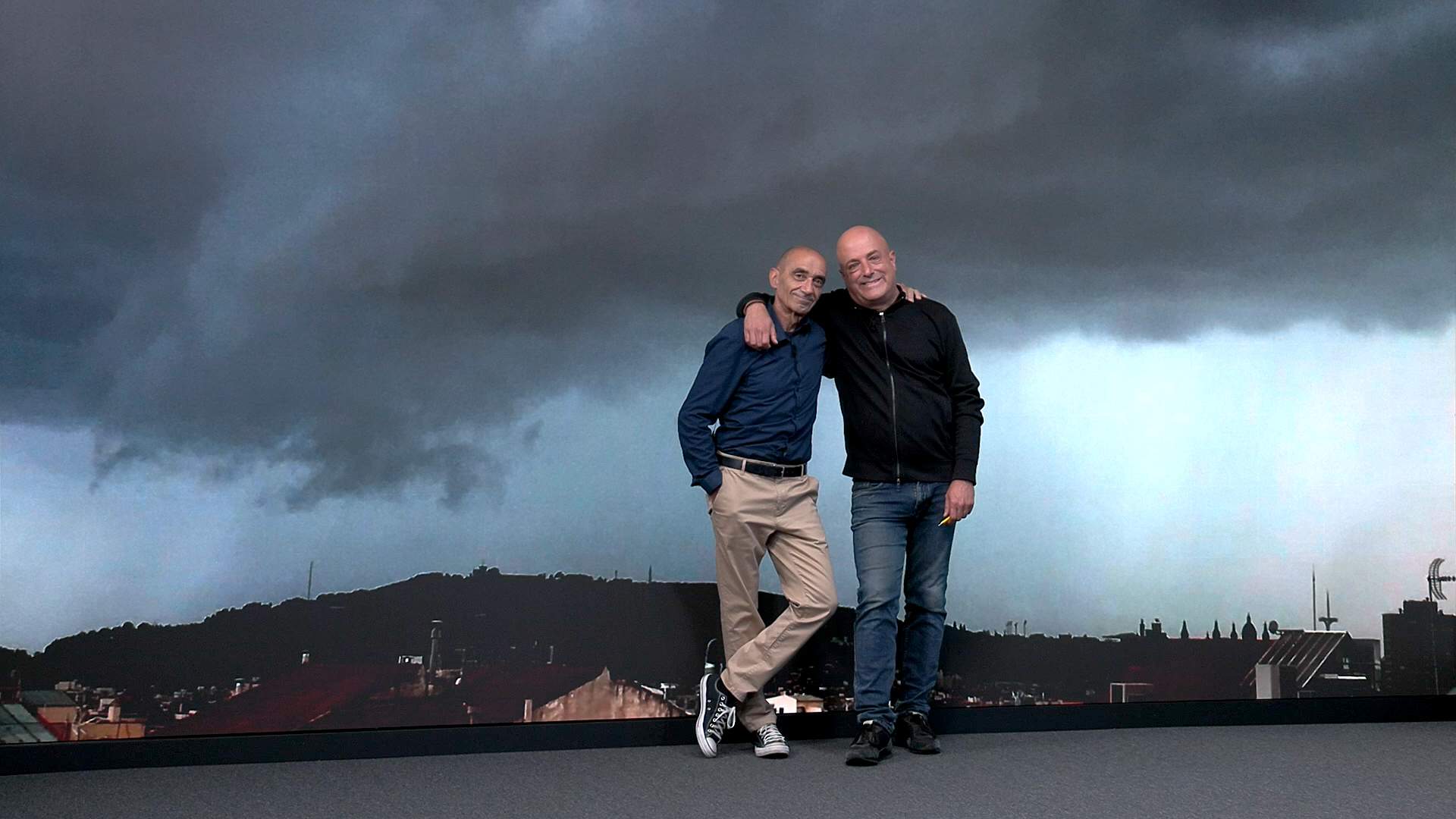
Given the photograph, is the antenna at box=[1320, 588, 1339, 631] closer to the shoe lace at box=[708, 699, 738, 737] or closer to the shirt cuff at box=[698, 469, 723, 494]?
the shoe lace at box=[708, 699, 738, 737]

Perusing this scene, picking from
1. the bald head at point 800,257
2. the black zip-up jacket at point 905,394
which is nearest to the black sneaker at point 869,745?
the black zip-up jacket at point 905,394

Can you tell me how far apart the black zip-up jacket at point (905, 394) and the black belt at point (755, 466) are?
0.20 meters

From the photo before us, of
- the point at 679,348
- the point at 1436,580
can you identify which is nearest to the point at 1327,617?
the point at 1436,580

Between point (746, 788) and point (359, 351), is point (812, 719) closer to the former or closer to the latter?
point (746, 788)

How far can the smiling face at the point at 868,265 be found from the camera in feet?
8.90

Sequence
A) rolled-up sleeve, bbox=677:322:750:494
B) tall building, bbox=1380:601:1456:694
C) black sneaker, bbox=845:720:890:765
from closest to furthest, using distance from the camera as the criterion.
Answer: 1. black sneaker, bbox=845:720:890:765
2. rolled-up sleeve, bbox=677:322:750:494
3. tall building, bbox=1380:601:1456:694

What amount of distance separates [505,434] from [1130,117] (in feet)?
7.74

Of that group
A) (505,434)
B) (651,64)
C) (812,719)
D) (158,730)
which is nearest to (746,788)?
(812,719)

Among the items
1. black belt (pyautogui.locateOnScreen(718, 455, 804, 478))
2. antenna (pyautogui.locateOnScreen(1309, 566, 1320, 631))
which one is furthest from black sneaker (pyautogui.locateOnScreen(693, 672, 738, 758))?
antenna (pyautogui.locateOnScreen(1309, 566, 1320, 631))

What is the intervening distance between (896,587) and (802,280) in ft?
2.67

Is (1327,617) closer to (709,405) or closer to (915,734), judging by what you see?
(915,734)

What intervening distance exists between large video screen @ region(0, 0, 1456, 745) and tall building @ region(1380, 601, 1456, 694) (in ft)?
0.06

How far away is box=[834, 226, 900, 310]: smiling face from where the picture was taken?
8.90ft

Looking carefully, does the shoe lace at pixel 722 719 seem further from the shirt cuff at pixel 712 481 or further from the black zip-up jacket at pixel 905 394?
the black zip-up jacket at pixel 905 394
